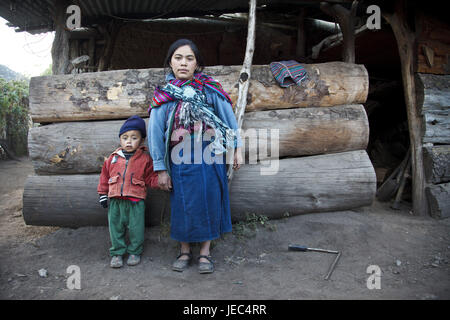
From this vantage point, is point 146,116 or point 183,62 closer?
point 183,62

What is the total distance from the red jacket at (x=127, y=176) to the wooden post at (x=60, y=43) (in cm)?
192

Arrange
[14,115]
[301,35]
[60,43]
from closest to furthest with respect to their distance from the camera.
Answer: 1. [60,43]
2. [301,35]
3. [14,115]

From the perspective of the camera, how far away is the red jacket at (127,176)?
249 centimetres

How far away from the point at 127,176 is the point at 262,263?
4.58 feet

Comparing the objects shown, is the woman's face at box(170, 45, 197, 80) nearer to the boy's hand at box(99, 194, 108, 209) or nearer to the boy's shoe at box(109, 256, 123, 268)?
the boy's hand at box(99, 194, 108, 209)

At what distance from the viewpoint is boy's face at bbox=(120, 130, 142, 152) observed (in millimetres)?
2553

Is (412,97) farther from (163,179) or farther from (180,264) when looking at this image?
(180,264)

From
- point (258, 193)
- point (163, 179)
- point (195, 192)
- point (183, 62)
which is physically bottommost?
point (258, 193)

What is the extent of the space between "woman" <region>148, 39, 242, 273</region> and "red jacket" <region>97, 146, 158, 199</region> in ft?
0.84

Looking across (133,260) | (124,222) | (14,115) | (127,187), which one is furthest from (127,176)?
(14,115)

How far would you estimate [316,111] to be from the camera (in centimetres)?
322

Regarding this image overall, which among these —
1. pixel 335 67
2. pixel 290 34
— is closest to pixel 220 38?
pixel 290 34

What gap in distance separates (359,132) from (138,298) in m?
2.73

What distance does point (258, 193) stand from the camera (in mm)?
3012
